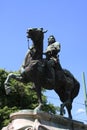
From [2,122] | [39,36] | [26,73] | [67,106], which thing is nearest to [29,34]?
[39,36]

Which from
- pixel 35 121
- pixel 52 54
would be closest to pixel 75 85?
pixel 52 54

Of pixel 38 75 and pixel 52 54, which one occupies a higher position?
pixel 52 54

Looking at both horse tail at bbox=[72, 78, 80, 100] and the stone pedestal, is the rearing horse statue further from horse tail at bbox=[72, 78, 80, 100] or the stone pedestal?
the stone pedestal

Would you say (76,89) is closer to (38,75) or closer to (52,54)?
(52,54)

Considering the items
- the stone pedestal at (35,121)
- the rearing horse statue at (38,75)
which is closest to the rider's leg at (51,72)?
the rearing horse statue at (38,75)

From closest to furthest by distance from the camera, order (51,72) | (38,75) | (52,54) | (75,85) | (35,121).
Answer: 1. (35,121)
2. (38,75)
3. (51,72)
4. (52,54)
5. (75,85)

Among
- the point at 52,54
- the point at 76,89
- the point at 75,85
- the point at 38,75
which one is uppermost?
the point at 52,54

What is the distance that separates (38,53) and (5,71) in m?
20.5

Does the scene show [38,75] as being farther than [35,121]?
Yes

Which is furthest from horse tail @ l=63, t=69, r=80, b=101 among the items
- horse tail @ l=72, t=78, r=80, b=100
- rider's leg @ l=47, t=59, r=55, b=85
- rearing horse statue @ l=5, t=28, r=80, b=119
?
rider's leg @ l=47, t=59, r=55, b=85

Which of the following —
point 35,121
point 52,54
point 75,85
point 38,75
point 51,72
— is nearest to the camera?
point 35,121

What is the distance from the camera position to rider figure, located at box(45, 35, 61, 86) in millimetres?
15938

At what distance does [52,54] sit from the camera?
16719 millimetres

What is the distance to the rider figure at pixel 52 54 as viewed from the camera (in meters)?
15.9
